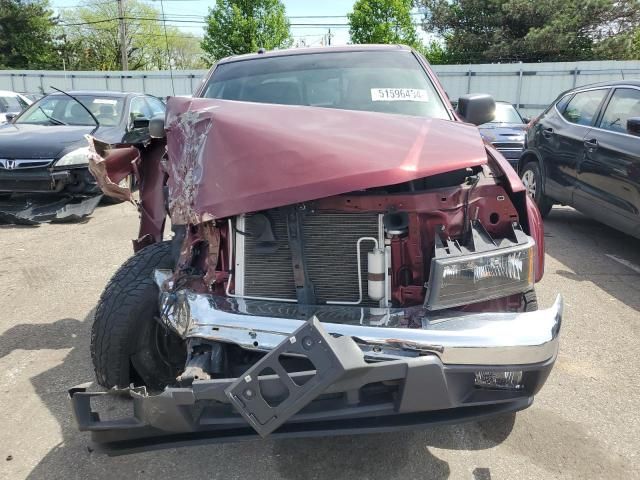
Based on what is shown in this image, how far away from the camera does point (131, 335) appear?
249cm

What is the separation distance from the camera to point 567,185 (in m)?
5.88

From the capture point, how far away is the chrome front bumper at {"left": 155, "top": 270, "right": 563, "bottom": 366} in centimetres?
188

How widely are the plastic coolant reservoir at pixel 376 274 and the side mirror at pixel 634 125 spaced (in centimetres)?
373

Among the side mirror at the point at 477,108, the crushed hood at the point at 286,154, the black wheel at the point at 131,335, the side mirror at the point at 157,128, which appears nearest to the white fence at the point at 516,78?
the side mirror at the point at 477,108

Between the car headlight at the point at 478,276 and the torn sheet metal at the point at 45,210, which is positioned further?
the torn sheet metal at the point at 45,210

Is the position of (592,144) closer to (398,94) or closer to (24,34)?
(398,94)

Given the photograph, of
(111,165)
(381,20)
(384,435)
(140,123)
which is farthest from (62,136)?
(381,20)

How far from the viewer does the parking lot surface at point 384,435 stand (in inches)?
92.4

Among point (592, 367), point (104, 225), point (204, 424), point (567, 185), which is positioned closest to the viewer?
point (204, 424)

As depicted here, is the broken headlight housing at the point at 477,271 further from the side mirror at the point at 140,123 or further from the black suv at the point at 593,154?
the side mirror at the point at 140,123

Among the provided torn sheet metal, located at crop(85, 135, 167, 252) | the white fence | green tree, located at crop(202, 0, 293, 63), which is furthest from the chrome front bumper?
green tree, located at crop(202, 0, 293, 63)

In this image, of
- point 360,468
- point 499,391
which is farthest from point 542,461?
point 360,468

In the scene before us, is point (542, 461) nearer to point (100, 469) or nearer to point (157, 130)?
point (100, 469)

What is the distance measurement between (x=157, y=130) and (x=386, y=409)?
224cm
